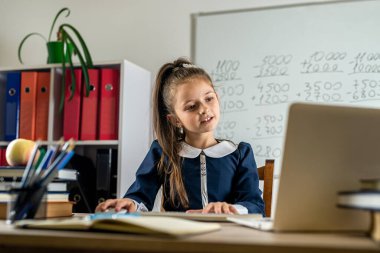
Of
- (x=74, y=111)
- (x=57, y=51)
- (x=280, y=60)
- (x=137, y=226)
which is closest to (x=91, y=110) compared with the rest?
(x=74, y=111)

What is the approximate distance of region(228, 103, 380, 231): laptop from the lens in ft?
2.45

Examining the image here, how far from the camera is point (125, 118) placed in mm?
2658

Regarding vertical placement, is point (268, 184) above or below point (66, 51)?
below

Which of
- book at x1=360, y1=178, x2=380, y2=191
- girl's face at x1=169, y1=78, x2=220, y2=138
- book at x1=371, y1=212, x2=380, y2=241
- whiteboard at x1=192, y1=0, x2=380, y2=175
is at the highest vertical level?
whiteboard at x1=192, y1=0, x2=380, y2=175

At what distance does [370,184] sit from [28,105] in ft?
7.70

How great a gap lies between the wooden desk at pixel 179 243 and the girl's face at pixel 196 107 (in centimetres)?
106

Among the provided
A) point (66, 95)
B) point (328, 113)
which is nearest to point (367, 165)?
point (328, 113)

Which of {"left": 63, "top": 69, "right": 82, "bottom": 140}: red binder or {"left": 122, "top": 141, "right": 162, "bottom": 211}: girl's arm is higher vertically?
{"left": 63, "top": 69, "right": 82, "bottom": 140}: red binder

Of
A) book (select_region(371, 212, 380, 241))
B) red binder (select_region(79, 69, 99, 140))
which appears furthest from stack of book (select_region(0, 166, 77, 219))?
red binder (select_region(79, 69, 99, 140))

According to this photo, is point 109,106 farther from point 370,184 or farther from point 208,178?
point 370,184

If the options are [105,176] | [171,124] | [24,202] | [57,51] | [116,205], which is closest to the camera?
[24,202]

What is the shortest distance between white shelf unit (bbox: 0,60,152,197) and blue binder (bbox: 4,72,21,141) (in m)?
0.06

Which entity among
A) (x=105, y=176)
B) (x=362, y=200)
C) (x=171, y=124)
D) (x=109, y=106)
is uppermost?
(x=109, y=106)

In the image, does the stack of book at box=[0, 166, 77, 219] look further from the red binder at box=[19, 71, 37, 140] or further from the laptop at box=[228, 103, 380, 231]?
the red binder at box=[19, 71, 37, 140]
